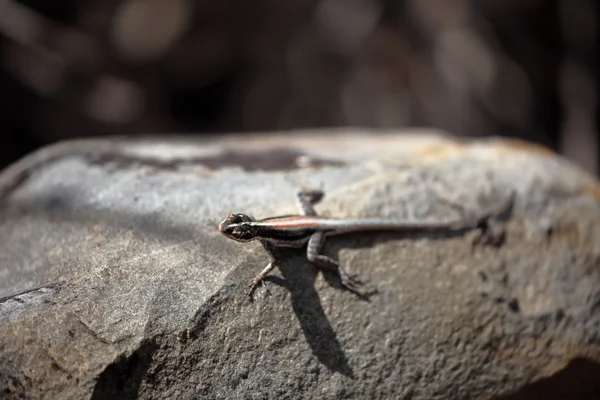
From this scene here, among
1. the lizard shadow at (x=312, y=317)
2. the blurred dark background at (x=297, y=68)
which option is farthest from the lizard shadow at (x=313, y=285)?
the blurred dark background at (x=297, y=68)

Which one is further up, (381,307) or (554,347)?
(381,307)

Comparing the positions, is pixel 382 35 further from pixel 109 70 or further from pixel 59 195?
pixel 59 195

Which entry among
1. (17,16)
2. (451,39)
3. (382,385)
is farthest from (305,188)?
(17,16)

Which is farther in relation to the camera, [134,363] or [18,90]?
[18,90]

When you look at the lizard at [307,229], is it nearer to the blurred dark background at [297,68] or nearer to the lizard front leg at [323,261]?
the lizard front leg at [323,261]

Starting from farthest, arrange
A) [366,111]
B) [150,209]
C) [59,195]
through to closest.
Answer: [366,111] → [59,195] → [150,209]

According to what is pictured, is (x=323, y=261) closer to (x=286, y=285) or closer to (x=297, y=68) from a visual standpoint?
(x=286, y=285)

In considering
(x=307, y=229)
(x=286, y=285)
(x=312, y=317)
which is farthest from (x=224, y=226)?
(x=312, y=317)

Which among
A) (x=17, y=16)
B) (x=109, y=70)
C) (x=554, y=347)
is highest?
(x=17, y=16)

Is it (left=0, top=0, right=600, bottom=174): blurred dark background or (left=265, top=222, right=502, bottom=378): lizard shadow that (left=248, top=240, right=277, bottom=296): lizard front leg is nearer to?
(left=265, top=222, right=502, bottom=378): lizard shadow
